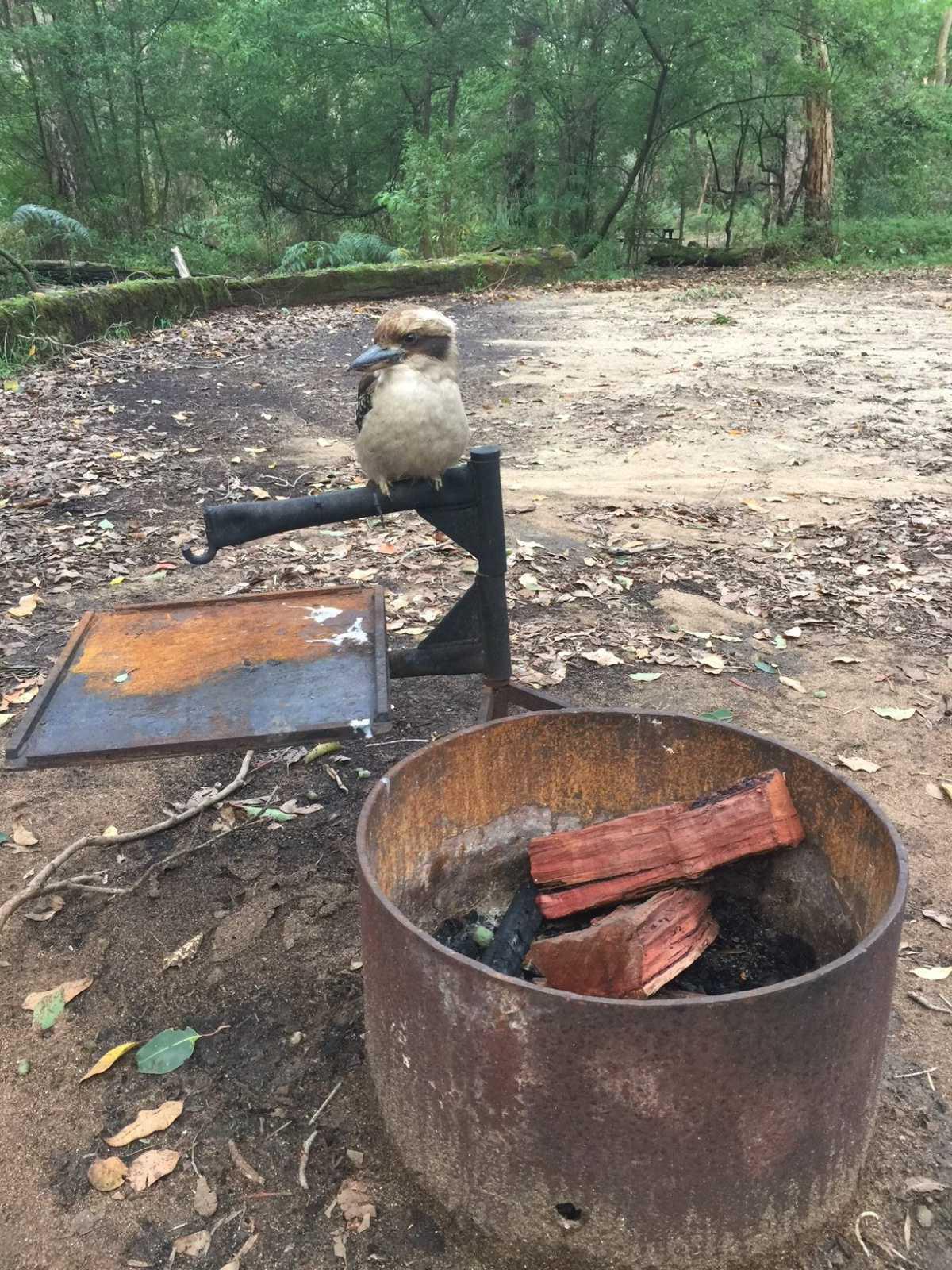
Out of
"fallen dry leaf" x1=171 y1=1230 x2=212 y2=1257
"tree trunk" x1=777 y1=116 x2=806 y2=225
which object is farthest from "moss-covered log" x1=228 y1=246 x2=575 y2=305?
"fallen dry leaf" x1=171 y1=1230 x2=212 y2=1257

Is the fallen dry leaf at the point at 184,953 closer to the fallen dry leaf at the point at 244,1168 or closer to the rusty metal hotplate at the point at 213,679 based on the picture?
the fallen dry leaf at the point at 244,1168

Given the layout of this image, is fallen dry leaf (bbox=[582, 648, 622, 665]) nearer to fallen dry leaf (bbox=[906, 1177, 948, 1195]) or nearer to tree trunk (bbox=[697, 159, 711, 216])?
fallen dry leaf (bbox=[906, 1177, 948, 1195])

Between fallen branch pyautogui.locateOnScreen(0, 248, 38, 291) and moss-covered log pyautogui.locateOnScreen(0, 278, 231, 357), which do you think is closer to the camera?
moss-covered log pyautogui.locateOnScreen(0, 278, 231, 357)

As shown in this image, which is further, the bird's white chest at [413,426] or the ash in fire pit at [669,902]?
the bird's white chest at [413,426]

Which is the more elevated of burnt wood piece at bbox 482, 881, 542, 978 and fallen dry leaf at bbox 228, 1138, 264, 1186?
burnt wood piece at bbox 482, 881, 542, 978

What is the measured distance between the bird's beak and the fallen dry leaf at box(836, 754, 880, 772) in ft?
6.68

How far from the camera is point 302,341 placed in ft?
36.1

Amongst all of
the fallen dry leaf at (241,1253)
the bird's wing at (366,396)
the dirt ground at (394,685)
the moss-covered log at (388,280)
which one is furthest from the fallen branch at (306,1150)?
the moss-covered log at (388,280)

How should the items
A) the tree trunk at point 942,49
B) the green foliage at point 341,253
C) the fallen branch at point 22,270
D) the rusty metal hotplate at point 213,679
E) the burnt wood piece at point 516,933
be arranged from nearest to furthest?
the rusty metal hotplate at point 213,679, the burnt wood piece at point 516,933, the fallen branch at point 22,270, the green foliage at point 341,253, the tree trunk at point 942,49

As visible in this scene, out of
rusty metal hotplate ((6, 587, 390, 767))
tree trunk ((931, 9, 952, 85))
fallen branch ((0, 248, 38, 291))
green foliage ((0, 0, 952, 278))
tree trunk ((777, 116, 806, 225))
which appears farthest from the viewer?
tree trunk ((931, 9, 952, 85))

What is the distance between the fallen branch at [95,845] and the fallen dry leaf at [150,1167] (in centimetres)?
89

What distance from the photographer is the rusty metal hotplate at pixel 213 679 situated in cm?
201

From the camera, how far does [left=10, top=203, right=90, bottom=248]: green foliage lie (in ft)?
Answer: 50.9

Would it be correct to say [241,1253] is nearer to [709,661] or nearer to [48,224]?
[709,661]
